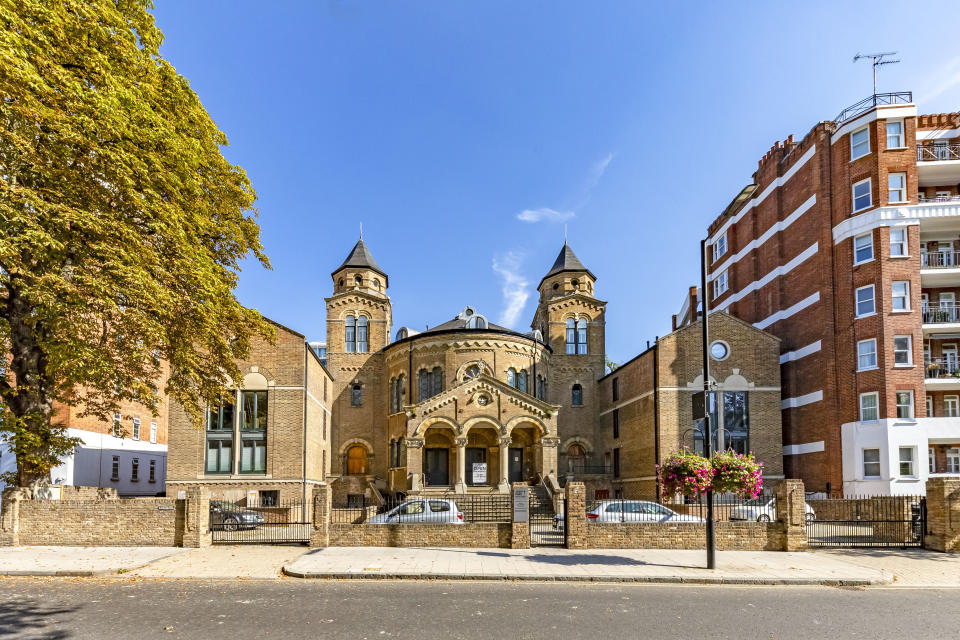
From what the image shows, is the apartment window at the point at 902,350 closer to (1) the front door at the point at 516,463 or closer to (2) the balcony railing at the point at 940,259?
(2) the balcony railing at the point at 940,259

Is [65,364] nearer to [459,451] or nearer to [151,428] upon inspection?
[459,451]

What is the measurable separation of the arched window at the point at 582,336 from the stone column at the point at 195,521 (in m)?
29.7

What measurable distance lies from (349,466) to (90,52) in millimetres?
29415

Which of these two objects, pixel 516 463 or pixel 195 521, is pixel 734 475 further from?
pixel 516 463

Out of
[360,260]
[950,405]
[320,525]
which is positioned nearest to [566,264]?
[360,260]

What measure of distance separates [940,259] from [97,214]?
3631 cm

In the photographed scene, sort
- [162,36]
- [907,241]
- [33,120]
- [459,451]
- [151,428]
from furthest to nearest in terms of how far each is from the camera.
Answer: [151,428] < [459,451] < [907,241] < [162,36] < [33,120]

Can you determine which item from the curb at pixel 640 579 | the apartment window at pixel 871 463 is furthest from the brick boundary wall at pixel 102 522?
the apartment window at pixel 871 463

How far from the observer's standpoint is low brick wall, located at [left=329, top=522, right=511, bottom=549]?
58.7 ft

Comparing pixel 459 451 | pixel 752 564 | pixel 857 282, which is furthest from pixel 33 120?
pixel 857 282

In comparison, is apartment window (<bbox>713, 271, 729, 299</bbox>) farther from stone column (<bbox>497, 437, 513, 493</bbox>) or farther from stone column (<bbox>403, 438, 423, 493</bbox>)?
stone column (<bbox>403, 438, 423, 493</bbox>)

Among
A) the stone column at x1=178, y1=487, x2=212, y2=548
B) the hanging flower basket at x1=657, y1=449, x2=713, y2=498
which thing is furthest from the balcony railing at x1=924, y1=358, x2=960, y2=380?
the stone column at x1=178, y1=487, x2=212, y2=548

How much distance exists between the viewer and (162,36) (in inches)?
772

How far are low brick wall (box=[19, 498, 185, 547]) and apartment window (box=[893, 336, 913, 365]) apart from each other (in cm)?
2970
